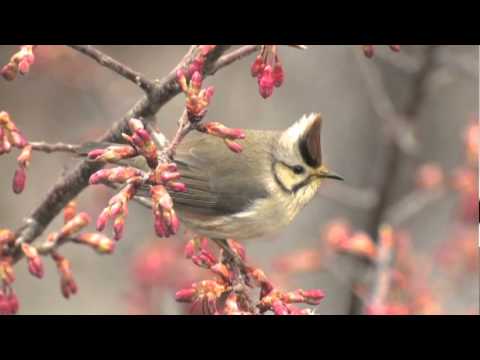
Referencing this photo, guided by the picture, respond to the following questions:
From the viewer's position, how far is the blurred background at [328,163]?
4.41m

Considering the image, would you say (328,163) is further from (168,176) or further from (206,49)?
(168,176)

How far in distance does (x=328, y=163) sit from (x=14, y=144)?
476 cm

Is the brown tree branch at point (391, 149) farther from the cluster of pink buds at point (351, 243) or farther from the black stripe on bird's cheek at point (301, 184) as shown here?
the black stripe on bird's cheek at point (301, 184)

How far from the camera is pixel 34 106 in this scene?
591cm

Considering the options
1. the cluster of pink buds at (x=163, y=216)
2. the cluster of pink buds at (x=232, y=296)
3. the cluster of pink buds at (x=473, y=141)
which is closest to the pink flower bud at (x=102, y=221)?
the cluster of pink buds at (x=163, y=216)

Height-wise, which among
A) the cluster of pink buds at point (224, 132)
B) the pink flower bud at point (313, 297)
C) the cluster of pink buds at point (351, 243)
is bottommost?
the pink flower bud at point (313, 297)

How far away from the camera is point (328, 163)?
21.6 ft

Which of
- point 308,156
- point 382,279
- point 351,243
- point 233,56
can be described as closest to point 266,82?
point 233,56

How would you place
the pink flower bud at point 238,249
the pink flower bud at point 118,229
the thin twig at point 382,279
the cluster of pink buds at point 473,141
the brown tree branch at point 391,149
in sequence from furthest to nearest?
the brown tree branch at point 391,149, the cluster of pink buds at point 473,141, the thin twig at point 382,279, the pink flower bud at point 238,249, the pink flower bud at point 118,229

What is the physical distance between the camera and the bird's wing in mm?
2891

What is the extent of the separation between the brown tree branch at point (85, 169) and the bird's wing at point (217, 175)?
595 millimetres

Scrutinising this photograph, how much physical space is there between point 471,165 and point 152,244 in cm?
213
